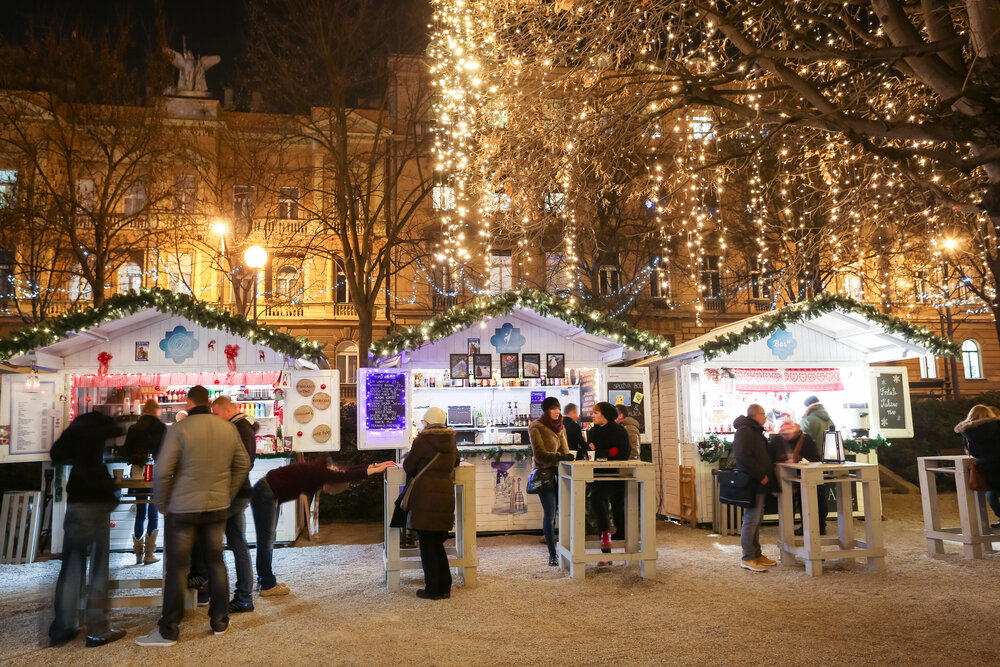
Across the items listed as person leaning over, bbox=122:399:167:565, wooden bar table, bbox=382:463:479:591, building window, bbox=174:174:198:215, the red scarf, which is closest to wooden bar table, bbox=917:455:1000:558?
the red scarf

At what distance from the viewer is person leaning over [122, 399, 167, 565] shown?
767 cm

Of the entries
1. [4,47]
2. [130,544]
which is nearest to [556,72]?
[130,544]

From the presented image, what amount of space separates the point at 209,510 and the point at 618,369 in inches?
278

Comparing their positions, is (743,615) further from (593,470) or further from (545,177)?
(545,177)

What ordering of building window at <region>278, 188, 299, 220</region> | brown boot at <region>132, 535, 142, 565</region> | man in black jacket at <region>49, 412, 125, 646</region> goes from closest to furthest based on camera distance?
man in black jacket at <region>49, 412, 125, 646</region>
brown boot at <region>132, 535, 142, 565</region>
building window at <region>278, 188, 299, 220</region>

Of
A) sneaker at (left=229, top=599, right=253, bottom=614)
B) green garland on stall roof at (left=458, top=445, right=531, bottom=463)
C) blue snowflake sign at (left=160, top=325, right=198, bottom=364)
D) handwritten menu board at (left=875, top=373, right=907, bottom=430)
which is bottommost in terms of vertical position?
sneaker at (left=229, top=599, right=253, bottom=614)

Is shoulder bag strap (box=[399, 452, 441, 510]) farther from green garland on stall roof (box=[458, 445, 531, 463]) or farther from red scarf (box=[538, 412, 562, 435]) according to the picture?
green garland on stall roof (box=[458, 445, 531, 463])

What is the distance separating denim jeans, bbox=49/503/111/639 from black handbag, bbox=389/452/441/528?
7.65 feet

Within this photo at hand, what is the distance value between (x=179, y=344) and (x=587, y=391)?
226 inches

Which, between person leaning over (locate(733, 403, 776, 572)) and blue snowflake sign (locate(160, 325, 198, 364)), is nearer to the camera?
person leaning over (locate(733, 403, 776, 572))

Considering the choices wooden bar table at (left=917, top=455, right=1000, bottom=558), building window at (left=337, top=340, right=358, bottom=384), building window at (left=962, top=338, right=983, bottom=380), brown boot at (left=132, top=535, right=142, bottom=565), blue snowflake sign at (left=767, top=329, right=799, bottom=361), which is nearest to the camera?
wooden bar table at (left=917, top=455, right=1000, bottom=558)

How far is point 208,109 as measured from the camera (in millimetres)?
25859

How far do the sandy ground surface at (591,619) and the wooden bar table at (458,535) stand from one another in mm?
212

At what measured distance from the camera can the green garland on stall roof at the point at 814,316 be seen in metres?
10.5
